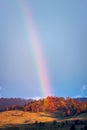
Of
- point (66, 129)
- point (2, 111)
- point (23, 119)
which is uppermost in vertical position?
point (2, 111)

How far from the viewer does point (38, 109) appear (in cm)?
18825

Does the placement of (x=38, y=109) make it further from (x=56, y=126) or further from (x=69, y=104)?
(x=56, y=126)

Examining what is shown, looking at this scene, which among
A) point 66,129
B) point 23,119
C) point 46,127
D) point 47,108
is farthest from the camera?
point 47,108

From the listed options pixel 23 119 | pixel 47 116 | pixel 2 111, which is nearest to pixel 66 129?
pixel 23 119

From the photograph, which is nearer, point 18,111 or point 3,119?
point 3,119

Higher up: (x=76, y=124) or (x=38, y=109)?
(x=38, y=109)

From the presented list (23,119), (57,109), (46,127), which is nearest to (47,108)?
(57,109)

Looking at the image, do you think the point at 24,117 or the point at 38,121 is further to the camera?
the point at 24,117

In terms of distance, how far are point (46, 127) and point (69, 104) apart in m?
78.8

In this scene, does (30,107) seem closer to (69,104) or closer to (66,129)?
(69,104)

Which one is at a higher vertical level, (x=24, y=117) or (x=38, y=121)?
(x=24, y=117)

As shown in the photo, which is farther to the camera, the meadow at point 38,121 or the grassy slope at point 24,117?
the grassy slope at point 24,117

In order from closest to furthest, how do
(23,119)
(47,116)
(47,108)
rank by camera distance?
(23,119)
(47,116)
(47,108)

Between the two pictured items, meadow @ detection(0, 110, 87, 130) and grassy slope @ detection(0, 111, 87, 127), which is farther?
grassy slope @ detection(0, 111, 87, 127)
